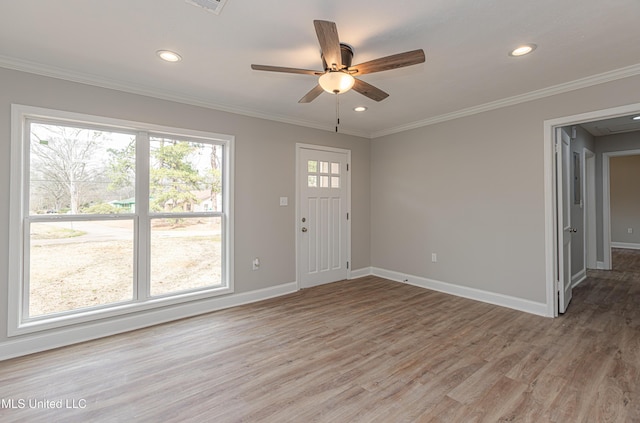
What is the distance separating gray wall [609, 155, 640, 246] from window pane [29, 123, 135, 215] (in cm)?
1029

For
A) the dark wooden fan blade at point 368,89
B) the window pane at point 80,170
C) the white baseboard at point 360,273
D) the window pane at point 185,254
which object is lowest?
the white baseboard at point 360,273

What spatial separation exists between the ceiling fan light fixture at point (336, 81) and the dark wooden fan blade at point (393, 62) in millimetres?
69

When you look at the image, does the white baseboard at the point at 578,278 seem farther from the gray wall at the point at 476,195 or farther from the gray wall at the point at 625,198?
the gray wall at the point at 625,198

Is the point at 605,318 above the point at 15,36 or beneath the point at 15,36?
beneath

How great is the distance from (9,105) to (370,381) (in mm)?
3679

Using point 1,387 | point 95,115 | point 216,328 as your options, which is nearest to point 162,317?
point 216,328

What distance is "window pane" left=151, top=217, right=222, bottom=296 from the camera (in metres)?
3.36

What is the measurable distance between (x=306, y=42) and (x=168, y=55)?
117cm

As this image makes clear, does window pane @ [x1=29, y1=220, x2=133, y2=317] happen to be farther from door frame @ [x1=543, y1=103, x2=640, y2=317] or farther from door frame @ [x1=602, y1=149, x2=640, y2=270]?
door frame @ [x1=602, y1=149, x2=640, y2=270]

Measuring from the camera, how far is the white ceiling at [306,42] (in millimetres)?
1913

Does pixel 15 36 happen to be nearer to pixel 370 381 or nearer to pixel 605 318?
pixel 370 381

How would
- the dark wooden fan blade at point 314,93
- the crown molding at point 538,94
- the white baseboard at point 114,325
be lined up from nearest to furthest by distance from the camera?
the dark wooden fan blade at point 314,93
the white baseboard at point 114,325
the crown molding at point 538,94

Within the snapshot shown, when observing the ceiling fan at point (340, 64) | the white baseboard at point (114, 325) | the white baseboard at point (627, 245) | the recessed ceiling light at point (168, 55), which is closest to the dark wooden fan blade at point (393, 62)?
the ceiling fan at point (340, 64)

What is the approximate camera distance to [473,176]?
3.96 metres
